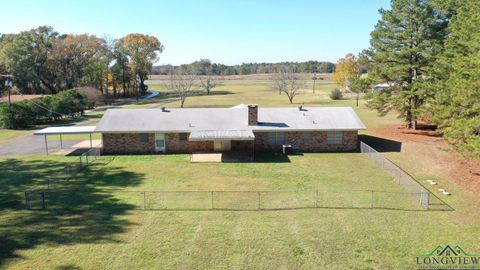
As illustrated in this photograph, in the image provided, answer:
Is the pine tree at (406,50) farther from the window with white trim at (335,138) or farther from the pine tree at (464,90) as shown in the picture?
the window with white trim at (335,138)

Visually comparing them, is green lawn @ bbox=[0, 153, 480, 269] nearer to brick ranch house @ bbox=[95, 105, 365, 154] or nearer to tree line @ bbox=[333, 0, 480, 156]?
brick ranch house @ bbox=[95, 105, 365, 154]

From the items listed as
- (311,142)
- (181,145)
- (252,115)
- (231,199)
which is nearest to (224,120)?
(252,115)

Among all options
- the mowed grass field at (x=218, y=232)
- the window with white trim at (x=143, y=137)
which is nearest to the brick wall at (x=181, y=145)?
the window with white trim at (x=143, y=137)

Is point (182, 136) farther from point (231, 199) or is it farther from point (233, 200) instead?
point (233, 200)

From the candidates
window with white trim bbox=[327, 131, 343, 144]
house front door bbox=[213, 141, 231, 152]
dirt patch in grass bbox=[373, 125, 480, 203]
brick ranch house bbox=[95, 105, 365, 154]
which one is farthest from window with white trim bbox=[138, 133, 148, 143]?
dirt patch in grass bbox=[373, 125, 480, 203]

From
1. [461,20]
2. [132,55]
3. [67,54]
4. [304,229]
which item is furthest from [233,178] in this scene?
[132,55]
